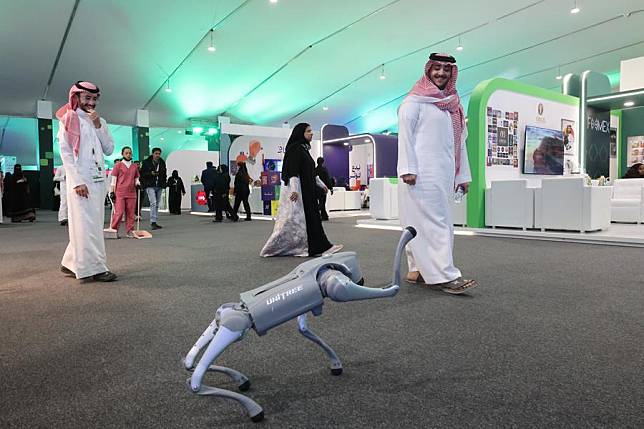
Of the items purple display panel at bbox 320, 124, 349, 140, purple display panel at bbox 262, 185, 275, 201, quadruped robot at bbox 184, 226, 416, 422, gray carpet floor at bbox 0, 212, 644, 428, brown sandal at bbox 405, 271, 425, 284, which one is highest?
purple display panel at bbox 320, 124, 349, 140

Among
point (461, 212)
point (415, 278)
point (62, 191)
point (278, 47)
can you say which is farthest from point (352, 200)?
point (415, 278)

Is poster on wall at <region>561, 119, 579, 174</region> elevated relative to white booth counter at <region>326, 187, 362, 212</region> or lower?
elevated

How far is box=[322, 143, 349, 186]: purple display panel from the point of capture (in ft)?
53.4

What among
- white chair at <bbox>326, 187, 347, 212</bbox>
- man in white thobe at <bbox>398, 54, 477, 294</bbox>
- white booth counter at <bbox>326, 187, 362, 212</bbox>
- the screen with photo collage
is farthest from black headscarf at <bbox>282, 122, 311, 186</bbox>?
white chair at <bbox>326, 187, 347, 212</bbox>

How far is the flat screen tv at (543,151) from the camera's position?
817cm

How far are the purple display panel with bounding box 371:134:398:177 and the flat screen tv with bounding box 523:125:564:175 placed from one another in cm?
588

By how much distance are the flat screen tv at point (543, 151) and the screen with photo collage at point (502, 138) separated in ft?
1.18

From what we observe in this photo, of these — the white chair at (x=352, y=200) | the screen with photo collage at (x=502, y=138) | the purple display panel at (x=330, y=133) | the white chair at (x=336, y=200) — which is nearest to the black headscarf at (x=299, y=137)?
the screen with photo collage at (x=502, y=138)

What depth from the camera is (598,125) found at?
1023cm

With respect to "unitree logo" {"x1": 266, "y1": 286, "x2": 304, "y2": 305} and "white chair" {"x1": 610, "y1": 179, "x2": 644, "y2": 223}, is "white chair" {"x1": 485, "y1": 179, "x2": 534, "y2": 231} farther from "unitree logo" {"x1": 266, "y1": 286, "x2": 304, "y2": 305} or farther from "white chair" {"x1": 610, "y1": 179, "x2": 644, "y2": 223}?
"unitree logo" {"x1": 266, "y1": 286, "x2": 304, "y2": 305}

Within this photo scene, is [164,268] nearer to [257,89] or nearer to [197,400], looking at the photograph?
[197,400]

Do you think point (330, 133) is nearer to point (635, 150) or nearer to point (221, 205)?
point (221, 205)

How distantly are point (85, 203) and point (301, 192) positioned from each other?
1.95m

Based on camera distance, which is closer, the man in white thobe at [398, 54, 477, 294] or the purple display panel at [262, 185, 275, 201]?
the man in white thobe at [398, 54, 477, 294]
